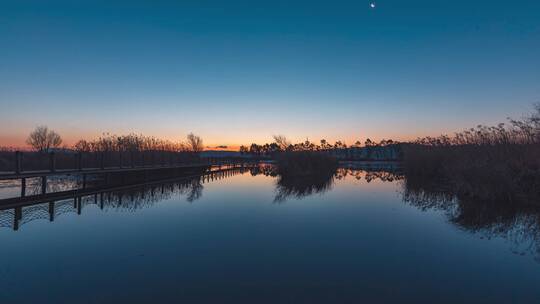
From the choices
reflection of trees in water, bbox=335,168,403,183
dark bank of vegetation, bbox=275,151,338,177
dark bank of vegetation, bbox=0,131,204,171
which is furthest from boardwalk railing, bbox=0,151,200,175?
reflection of trees in water, bbox=335,168,403,183

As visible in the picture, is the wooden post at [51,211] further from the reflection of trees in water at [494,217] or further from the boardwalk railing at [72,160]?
the reflection of trees in water at [494,217]

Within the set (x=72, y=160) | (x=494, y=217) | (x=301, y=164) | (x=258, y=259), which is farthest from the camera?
(x=301, y=164)

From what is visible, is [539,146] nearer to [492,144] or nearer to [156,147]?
[492,144]

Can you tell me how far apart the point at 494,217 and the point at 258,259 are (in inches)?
327

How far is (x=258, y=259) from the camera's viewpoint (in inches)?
262

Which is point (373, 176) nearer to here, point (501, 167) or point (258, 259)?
point (501, 167)

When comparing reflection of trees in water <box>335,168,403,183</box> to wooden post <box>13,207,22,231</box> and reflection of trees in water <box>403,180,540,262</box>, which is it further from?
wooden post <box>13,207,22,231</box>

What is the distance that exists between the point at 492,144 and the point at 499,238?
9412 millimetres

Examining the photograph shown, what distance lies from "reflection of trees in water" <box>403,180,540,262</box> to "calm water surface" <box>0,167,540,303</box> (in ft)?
0.77

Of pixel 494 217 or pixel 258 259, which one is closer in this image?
pixel 258 259

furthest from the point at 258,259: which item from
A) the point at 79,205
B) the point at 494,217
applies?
the point at 79,205

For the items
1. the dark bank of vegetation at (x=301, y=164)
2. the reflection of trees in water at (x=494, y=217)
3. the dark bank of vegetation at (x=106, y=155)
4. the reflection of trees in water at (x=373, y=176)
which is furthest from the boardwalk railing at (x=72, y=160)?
the reflection of trees in water at (x=494, y=217)

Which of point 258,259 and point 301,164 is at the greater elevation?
point 301,164

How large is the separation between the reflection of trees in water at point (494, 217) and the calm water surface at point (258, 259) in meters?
0.23
